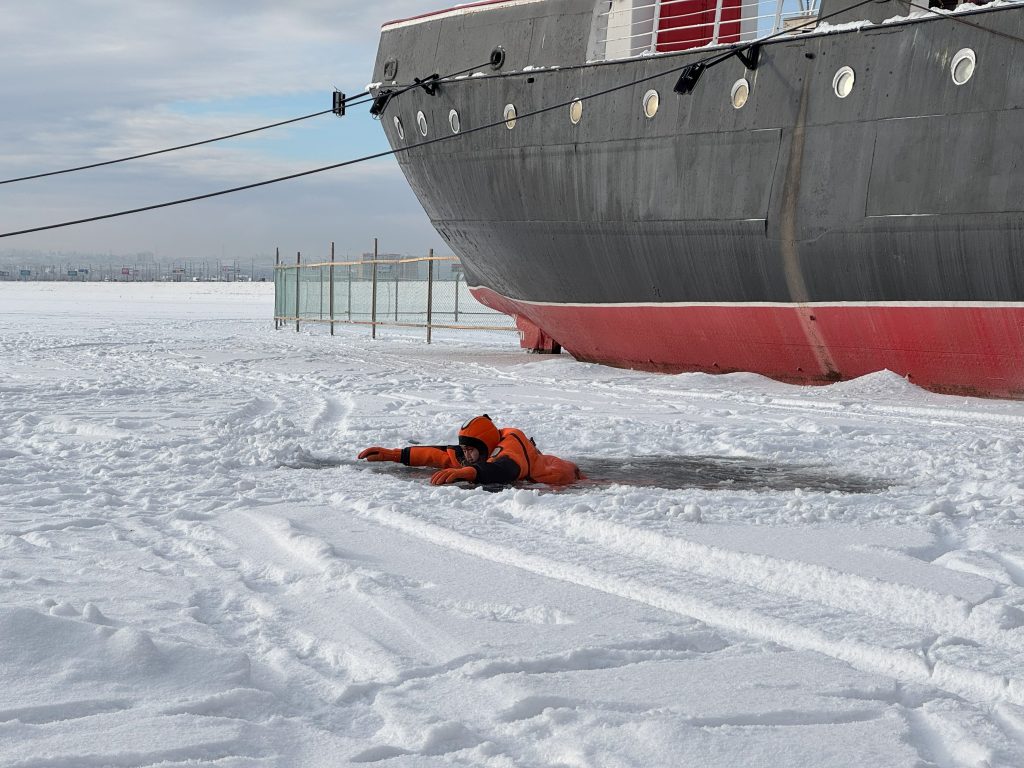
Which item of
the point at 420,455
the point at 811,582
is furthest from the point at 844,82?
the point at 811,582

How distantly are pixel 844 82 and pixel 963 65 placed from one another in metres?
1.10

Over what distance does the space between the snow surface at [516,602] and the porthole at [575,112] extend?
18.3 feet

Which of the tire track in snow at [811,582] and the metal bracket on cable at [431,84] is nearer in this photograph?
the tire track in snow at [811,582]

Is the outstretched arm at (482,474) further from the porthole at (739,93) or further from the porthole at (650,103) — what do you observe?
the porthole at (650,103)

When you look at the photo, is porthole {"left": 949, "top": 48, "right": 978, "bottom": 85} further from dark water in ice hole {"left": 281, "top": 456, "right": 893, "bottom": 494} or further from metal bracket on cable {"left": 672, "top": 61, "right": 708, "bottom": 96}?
dark water in ice hole {"left": 281, "top": 456, "right": 893, "bottom": 494}

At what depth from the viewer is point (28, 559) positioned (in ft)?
13.7

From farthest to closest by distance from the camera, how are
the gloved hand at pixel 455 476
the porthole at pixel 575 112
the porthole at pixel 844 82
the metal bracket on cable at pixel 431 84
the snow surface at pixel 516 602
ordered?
the metal bracket on cable at pixel 431 84, the porthole at pixel 575 112, the porthole at pixel 844 82, the gloved hand at pixel 455 476, the snow surface at pixel 516 602

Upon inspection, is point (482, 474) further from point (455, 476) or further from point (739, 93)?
point (739, 93)

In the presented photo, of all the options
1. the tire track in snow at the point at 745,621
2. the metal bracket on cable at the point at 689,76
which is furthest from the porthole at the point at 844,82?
the tire track in snow at the point at 745,621

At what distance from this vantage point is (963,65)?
9672 millimetres

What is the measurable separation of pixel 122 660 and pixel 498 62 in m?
11.4

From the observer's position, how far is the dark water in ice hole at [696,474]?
6078 mm

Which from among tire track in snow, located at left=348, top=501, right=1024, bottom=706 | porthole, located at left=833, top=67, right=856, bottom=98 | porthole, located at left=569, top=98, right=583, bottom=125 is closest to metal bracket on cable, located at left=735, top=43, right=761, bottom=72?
porthole, located at left=833, top=67, right=856, bottom=98

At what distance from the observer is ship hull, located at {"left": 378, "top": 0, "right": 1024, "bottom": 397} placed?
9789mm
